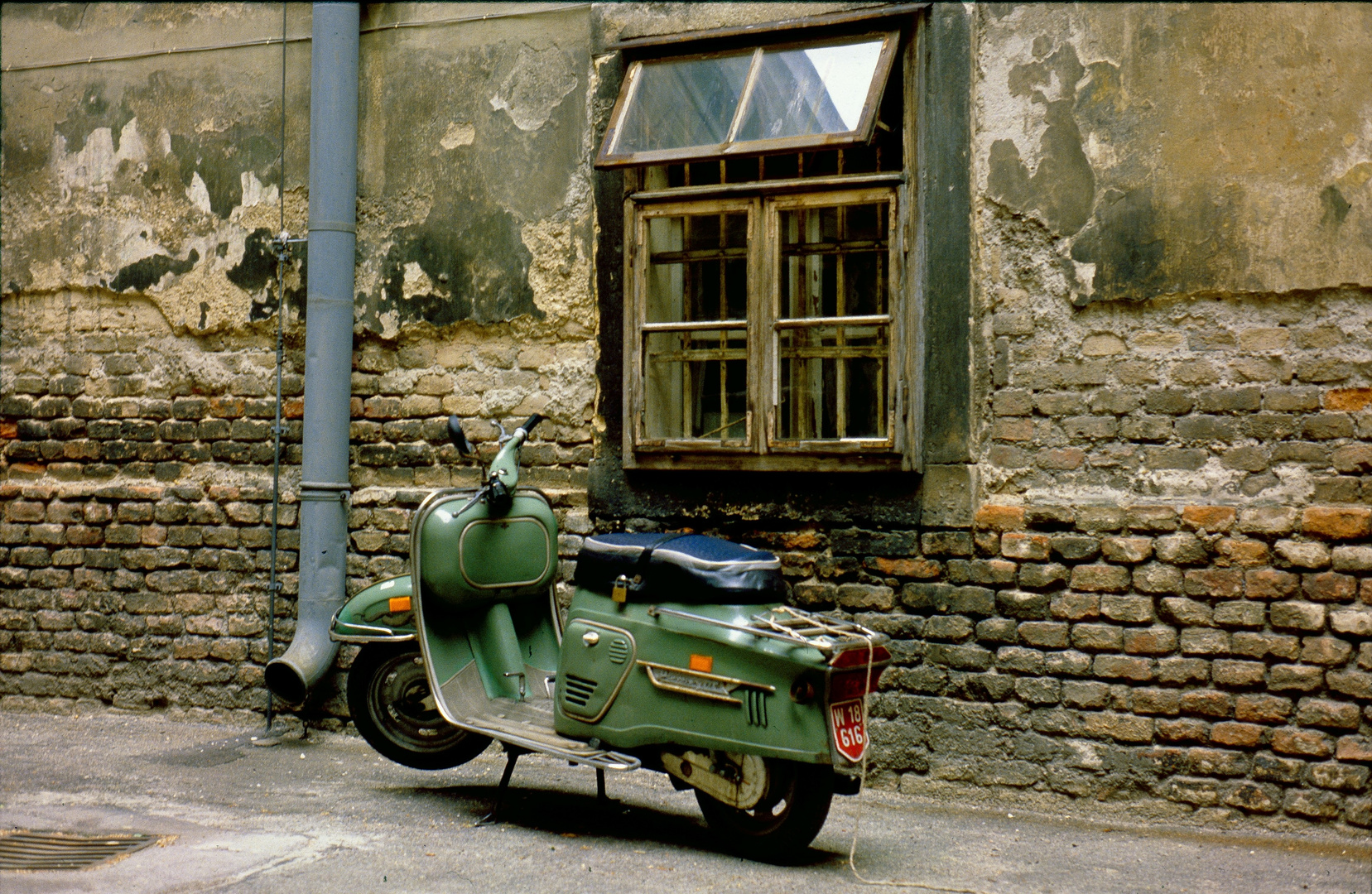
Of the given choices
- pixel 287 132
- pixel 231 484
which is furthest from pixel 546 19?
pixel 231 484

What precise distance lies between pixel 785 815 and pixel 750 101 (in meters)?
2.86

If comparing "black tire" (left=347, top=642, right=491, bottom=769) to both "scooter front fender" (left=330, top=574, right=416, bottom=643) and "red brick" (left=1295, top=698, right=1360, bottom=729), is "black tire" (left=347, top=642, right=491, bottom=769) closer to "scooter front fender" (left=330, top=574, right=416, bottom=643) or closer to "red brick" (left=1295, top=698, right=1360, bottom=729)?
"scooter front fender" (left=330, top=574, right=416, bottom=643)

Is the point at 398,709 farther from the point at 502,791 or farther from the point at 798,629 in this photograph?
the point at 798,629

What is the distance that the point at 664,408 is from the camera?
5.05m

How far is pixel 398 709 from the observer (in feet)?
14.2

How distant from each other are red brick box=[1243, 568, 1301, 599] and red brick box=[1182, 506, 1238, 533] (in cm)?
19

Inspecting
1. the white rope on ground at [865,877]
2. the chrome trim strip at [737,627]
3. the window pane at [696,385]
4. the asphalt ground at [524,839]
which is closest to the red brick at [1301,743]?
the asphalt ground at [524,839]

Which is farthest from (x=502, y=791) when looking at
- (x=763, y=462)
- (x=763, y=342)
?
(x=763, y=342)

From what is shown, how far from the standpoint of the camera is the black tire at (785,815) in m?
3.48

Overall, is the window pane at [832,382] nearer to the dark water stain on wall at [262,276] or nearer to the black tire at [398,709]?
the black tire at [398,709]

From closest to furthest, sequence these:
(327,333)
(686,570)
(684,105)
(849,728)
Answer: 1. (849,728)
2. (686,570)
3. (684,105)
4. (327,333)

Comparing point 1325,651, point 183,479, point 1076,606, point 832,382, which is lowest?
point 1325,651

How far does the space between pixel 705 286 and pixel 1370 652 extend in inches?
113

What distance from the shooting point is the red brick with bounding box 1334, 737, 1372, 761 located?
401 cm
